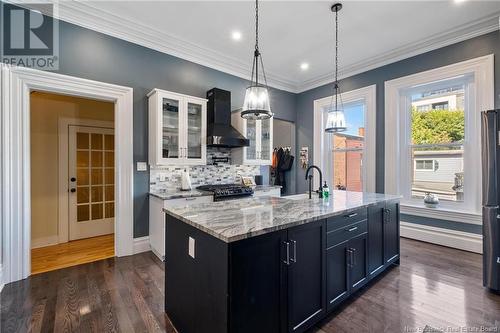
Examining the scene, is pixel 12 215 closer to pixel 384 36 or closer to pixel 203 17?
pixel 203 17

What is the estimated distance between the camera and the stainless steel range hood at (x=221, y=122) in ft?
12.3

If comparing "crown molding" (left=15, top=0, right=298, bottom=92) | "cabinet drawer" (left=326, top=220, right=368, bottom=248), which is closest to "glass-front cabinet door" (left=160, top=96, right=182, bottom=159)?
"crown molding" (left=15, top=0, right=298, bottom=92)

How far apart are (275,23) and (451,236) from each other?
403cm

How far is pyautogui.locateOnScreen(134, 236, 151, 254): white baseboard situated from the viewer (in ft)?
11.1

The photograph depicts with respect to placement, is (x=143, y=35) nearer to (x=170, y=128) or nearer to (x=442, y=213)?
(x=170, y=128)

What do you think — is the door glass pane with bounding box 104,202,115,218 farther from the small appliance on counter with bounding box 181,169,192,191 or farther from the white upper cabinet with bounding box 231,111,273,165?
the white upper cabinet with bounding box 231,111,273,165

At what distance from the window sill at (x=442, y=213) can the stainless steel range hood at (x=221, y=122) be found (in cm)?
294

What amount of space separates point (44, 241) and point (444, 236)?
20.3ft

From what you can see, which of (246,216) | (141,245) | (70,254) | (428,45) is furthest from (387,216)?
(70,254)

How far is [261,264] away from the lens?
1.47m

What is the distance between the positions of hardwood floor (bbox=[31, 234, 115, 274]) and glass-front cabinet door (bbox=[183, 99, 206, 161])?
1.86m

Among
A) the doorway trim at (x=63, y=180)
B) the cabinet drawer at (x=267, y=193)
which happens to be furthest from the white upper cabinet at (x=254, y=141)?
the doorway trim at (x=63, y=180)

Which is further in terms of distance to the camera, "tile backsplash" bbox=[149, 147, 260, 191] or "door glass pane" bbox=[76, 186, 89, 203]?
"door glass pane" bbox=[76, 186, 89, 203]

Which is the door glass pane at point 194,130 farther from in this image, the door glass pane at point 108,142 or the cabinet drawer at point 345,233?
the cabinet drawer at point 345,233
